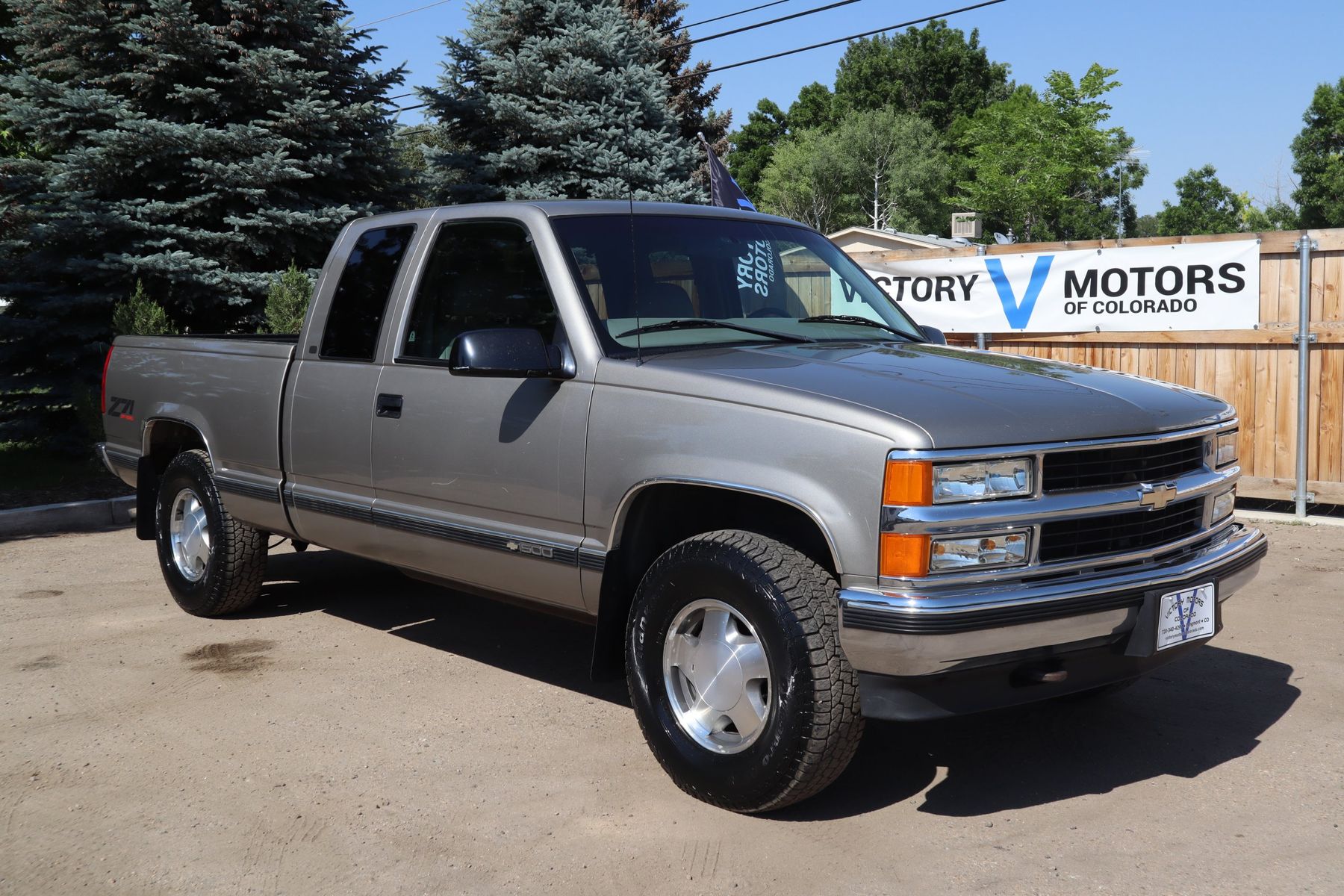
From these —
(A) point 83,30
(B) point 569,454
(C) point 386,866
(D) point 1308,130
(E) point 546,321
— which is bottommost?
(C) point 386,866

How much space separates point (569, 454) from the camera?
14.0 feet

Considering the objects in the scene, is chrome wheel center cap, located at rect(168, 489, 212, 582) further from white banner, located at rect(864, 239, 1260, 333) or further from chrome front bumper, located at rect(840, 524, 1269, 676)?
white banner, located at rect(864, 239, 1260, 333)

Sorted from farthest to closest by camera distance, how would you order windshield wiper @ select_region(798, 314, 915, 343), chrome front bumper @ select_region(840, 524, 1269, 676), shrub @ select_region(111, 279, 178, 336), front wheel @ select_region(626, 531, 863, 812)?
1. shrub @ select_region(111, 279, 178, 336)
2. windshield wiper @ select_region(798, 314, 915, 343)
3. front wheel @ select_region(626, 531, 863, 812)
4. chrome front bumper @ select_region(840, 524, 1269, 676)

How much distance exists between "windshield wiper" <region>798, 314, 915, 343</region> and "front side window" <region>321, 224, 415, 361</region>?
5.87ft

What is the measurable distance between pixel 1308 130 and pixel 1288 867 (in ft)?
281

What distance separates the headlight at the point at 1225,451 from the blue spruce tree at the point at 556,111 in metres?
12.4

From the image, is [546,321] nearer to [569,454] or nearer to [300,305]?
[569,454]

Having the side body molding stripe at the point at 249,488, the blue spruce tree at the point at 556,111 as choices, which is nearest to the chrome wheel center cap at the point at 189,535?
the side body molding stripe at the point at 249,488

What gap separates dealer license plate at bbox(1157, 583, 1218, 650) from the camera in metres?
3.75

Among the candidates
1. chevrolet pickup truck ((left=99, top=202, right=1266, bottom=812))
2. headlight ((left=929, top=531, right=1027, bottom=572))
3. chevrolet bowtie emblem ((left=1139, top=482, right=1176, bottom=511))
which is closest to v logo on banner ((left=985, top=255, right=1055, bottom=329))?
chevrolet pickup truck ((left=99, top=202, right=1266, bottom=812))

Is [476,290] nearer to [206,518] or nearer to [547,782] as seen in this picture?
[547,782]

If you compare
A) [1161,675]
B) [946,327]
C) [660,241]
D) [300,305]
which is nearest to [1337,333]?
[946,327]

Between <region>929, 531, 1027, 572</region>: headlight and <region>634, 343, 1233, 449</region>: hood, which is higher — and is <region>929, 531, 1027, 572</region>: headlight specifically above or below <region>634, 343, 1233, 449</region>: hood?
below

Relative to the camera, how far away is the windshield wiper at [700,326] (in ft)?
14.6
